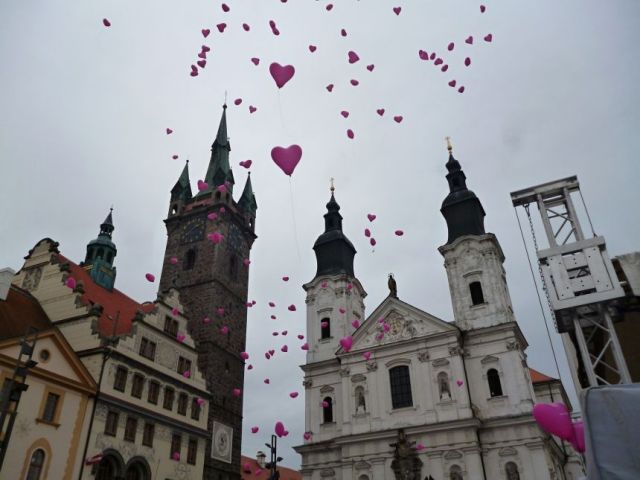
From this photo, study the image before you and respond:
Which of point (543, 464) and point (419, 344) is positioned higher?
point (419, 344)

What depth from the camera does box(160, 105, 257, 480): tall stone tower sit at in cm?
3403

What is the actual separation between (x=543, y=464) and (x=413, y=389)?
854 centimetres

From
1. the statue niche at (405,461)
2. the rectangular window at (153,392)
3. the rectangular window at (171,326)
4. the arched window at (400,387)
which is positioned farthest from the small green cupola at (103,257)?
the statue niche at (405,461)

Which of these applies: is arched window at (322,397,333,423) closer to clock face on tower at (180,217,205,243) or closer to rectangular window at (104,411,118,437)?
rectangular window at (104,411,118,437)

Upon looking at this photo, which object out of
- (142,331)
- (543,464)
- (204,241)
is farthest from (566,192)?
(204,241)

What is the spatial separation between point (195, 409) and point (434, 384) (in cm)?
1528

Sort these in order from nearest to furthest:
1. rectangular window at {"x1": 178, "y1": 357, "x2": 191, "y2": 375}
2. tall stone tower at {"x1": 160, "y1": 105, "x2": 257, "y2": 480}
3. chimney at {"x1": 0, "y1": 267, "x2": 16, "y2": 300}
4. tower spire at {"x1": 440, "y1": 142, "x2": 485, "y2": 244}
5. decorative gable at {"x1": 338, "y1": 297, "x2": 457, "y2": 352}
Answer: chimney at {"x1": 0, "y1": 267, "x2": 16, "y2": 300} < rectangular window at {"x1": 178, "y1": 357, "x2": 191, "y2": 375} < tall stone tower at {"x1": 160, "y1": 105, "x2": 257, "y2": 480} < decorative gable at {"x1": 338, "y1": 297, "x2": 457, "y2": 352} < tower spire at {"x1": 440, "y1": 142, "x2": 485, "y2": 244}

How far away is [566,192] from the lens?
13.2 meters

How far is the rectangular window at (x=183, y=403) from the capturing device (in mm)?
29666

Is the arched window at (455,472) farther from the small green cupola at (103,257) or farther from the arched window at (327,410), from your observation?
the small green cupola at (103,257)

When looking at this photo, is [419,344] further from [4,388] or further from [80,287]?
[4,388]

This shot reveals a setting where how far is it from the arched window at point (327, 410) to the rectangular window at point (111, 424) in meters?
15.3

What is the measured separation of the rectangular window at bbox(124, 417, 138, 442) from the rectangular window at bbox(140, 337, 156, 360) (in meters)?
3.58

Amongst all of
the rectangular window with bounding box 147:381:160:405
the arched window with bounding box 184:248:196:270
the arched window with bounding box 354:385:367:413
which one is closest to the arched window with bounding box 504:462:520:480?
→ the arched window with bounding box 354:385:367:413
